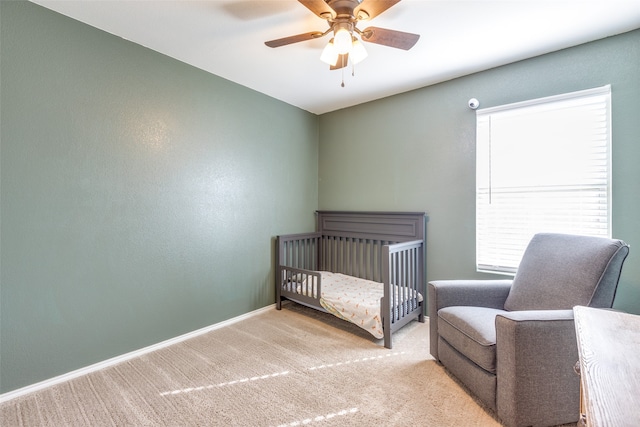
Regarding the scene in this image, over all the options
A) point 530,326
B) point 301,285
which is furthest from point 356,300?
point 530,326

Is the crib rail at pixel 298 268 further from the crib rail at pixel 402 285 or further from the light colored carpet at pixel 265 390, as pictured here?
the crib rail at pixel 402 285

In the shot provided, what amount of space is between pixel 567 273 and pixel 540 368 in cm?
68

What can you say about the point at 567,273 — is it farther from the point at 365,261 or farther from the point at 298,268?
the point at 298,268

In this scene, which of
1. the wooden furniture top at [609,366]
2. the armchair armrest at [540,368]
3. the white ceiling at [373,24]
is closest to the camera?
the wooden furniture top at [609,366]

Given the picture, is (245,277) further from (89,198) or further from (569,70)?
(569,70)

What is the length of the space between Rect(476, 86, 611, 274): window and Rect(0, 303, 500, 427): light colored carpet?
123 centimetres

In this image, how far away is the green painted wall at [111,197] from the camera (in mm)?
1767

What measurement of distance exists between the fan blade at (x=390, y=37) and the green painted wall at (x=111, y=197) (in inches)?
65.1

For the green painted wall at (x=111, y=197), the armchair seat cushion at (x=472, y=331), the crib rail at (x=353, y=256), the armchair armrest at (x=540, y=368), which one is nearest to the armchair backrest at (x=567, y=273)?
the armchair seat cushion at (x=472, y=331)

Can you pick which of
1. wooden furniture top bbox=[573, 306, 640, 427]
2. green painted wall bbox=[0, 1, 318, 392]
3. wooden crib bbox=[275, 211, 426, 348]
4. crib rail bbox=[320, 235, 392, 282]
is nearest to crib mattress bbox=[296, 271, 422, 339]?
wooden crib bbox=[275, 211, 426, 348]

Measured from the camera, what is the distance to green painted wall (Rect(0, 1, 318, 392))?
177 centimetres

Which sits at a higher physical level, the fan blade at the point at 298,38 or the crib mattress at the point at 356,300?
the fan blade at the point at 298,38

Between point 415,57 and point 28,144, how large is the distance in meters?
2.78

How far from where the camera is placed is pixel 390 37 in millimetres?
1743
